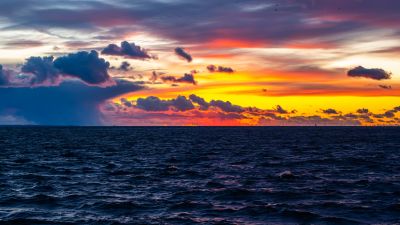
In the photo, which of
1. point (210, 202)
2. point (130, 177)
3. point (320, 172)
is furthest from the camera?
point (320, 172)

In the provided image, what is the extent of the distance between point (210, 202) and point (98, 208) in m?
8.04

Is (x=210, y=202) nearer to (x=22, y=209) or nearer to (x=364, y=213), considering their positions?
(x=364, y=213)

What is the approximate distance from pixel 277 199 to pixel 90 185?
58.1ft

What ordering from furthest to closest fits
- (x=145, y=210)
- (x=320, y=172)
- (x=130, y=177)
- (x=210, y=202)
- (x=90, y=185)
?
(x=320, y=172), (x=130, y=177), (x=90, y=185), (x=210, y=202), (x=145, y=210)

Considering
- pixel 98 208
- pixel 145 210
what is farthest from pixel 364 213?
pixel 98 208

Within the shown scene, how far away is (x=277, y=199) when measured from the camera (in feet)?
115

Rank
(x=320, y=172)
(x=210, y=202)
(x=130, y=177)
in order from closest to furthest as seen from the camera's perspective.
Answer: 1. (x=210, y=202)
2. (x=130, y=177)
3. (x=320, y=172)

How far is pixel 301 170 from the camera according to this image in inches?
2167

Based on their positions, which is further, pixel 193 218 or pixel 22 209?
pixel 22 209

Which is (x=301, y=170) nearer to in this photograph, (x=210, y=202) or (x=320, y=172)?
(x=320, y=172)

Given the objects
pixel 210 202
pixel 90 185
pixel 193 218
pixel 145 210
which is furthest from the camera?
pixel 90 185

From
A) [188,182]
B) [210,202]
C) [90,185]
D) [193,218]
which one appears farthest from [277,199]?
[90,185]

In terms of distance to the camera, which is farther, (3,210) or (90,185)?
(90,185)

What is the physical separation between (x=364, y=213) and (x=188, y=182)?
60.9ft
